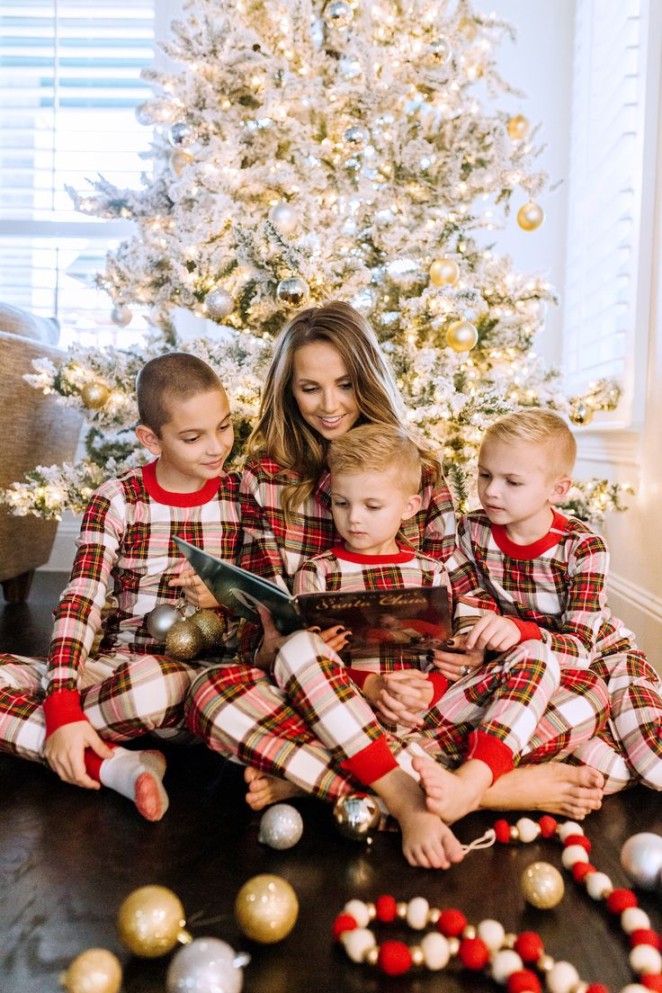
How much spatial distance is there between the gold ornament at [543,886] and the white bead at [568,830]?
7.5 inches

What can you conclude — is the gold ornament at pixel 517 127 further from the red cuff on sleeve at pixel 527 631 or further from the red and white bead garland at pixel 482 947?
the red and white bead garland at pixel 482 947

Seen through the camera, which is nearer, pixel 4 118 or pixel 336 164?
pixel 336 164

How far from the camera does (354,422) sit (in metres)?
1.68

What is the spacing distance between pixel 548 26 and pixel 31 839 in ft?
11.6

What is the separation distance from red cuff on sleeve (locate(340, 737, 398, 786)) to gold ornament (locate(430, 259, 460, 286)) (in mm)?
1451

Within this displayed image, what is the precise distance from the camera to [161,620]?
155 cm

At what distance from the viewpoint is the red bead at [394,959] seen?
921mm

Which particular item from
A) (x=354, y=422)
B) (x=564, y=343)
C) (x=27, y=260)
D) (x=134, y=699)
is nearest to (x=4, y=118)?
(x=27, y=260)

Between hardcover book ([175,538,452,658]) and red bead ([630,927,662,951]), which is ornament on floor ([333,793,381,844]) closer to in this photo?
hardcover book ([175,538,452,658])

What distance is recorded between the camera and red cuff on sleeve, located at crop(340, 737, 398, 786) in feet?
4.10

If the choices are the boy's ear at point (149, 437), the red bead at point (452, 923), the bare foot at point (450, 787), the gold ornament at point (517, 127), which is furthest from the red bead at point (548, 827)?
the gold ornament at point (517, 127)

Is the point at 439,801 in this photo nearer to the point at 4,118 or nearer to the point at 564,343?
the point at 564,343

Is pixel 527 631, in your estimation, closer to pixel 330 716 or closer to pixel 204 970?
pixel 330 716

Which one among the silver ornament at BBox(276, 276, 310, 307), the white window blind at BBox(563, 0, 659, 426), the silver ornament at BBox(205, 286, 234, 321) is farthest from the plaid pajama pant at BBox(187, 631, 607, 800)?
the white window blind at BBox(563, 0, 659, 426)
